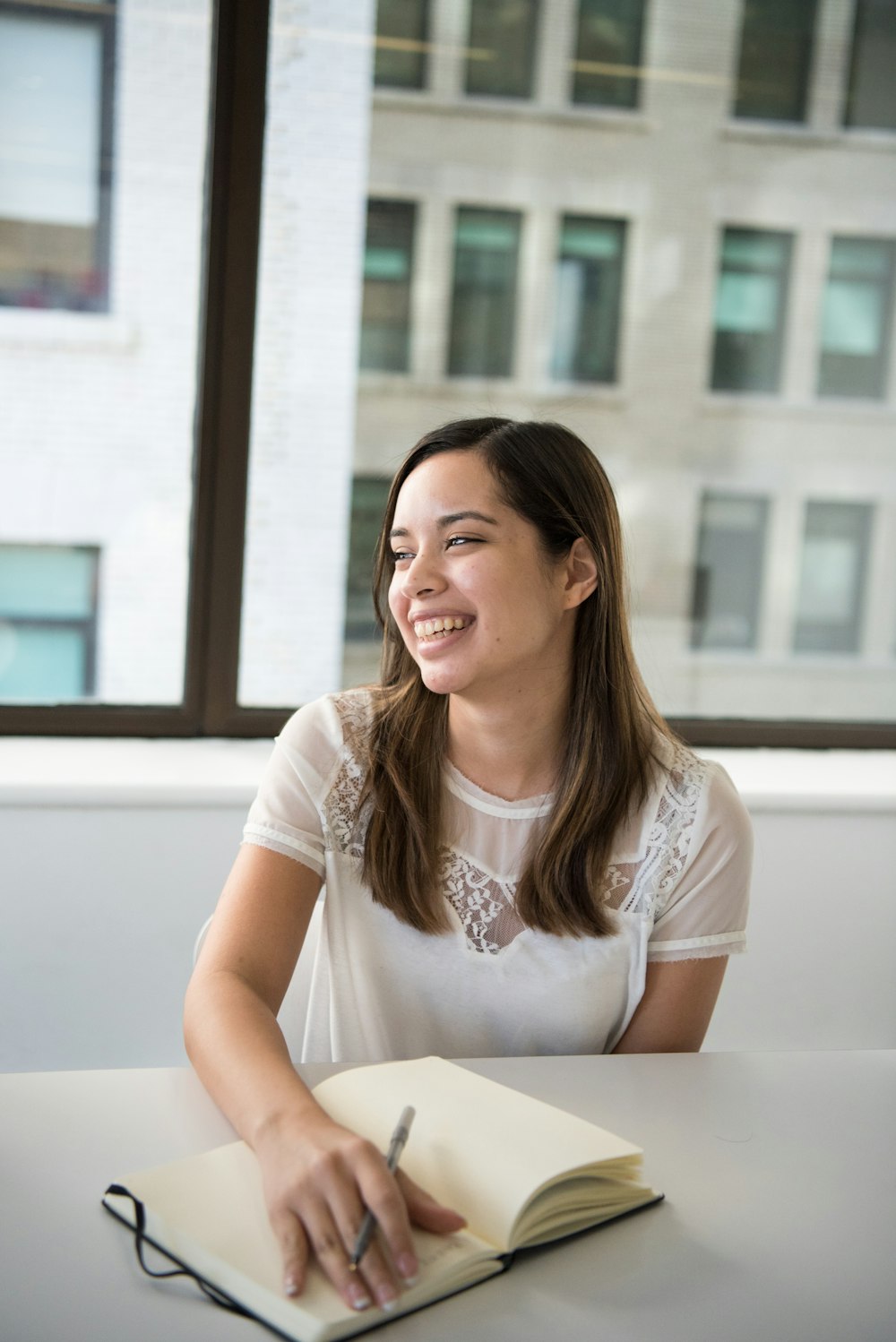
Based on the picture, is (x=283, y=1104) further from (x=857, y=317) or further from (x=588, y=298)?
(x=857, y=317)

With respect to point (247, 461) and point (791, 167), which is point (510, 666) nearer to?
point (247, 461)

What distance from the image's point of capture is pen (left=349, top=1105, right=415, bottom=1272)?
2.76 ft

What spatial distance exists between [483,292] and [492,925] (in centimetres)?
182

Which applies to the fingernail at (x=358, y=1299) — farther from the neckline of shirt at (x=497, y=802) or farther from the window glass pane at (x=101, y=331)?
the window glass pane at (x=101, y=331)

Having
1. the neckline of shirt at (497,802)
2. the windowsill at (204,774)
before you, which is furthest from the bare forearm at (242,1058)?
the windowsill at (204,774)

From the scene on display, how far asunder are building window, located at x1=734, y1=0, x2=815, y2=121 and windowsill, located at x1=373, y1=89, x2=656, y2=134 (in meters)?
0.25

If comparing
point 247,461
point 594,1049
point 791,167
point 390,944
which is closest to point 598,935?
point 594,1049

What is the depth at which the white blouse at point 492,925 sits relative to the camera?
56.0 inches

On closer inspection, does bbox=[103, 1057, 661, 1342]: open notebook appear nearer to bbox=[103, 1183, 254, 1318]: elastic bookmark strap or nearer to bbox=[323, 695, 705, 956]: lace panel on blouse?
bbox=[103, 1183, 254, 1318]: elastic bookmark strap

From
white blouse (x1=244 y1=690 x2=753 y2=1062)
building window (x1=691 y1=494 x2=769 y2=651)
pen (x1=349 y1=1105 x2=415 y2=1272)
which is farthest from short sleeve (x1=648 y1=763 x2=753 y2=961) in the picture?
building window (x1=691 y1=494 x2=769 y2=651)

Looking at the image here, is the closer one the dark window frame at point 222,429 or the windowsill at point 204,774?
the windowsill at point 204,774

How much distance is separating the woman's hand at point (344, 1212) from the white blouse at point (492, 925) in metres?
0.49

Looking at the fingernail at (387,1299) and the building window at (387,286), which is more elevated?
the building window at (387,286)

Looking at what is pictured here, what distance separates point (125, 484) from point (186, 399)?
0.72 feet
